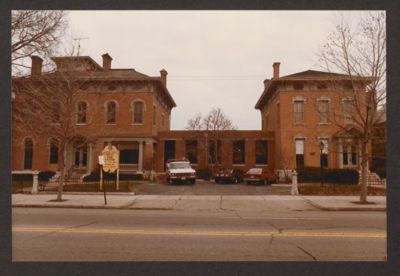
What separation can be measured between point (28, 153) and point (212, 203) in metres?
24.0

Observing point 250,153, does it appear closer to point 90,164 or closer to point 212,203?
point 90,164

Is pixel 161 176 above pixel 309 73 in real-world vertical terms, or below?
below

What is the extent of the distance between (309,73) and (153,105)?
1447 centimetres

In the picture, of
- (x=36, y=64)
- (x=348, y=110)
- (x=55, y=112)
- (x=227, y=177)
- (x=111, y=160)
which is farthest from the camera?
(x=227, y=177)

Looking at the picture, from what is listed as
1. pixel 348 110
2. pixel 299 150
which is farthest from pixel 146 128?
pixel 348 110

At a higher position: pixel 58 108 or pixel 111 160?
pixel 58 108

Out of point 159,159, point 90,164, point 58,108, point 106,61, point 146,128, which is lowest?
point 90,164

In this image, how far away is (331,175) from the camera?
1188 inches

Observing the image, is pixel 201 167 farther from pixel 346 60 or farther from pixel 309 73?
pixel 346 60

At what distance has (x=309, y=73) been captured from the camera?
34.5 metres

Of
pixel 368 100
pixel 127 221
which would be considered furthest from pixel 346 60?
pixel 127 221

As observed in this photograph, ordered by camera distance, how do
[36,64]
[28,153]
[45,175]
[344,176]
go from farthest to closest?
[28,153] < [45,175] < [344,176] < [36,64]

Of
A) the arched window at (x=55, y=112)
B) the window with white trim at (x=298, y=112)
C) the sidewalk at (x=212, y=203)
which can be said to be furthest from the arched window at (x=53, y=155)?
the window with white trim at (x=298, y=112)

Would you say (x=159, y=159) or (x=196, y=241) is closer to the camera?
(x=196, y=241)
